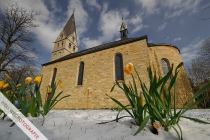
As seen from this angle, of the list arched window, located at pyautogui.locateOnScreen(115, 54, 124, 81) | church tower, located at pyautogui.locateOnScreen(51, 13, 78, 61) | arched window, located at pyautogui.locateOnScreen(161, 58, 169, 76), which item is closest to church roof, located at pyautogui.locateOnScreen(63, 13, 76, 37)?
church tower, located at pyautogui.locateOnScreen(51, 13, 78, 61)

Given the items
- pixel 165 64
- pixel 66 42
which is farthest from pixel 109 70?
pixel 66 42

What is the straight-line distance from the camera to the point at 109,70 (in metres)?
8.46

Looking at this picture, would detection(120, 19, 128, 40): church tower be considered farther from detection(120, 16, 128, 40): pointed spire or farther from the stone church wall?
the stone church wall

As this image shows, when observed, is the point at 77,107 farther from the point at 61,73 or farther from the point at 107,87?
the point at 61,73

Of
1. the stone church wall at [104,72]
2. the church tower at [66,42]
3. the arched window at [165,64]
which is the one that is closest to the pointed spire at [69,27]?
the church tower at [66,42]

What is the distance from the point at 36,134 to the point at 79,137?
0.53 metres

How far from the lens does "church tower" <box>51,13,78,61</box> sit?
2081 centimetres

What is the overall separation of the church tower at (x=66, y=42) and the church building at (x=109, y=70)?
424 inches

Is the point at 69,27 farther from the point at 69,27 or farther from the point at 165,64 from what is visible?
the point at 165,64

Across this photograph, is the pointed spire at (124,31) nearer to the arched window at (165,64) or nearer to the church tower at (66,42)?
the arched window at (165,64)

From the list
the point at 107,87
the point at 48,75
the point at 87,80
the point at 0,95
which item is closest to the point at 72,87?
the point at 87,80

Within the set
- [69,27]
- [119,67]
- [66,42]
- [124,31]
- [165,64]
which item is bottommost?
[119,67]

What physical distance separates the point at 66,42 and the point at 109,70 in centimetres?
1726

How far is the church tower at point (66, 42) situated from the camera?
20.8 meters
